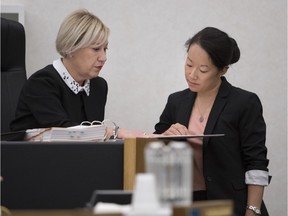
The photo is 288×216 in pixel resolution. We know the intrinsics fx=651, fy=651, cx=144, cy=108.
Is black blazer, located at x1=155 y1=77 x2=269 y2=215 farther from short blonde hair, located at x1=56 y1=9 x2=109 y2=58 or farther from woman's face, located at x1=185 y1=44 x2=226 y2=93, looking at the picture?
short blonde hair, located at x1=56 y1=9 x2=109 y2=58

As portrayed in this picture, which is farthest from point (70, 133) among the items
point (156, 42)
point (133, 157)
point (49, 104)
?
point (156, 42)

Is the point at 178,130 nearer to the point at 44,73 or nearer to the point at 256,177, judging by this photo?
the point at 256,177

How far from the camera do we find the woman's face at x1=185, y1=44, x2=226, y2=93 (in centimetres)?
285

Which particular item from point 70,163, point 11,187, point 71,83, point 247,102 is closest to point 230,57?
point 247,102

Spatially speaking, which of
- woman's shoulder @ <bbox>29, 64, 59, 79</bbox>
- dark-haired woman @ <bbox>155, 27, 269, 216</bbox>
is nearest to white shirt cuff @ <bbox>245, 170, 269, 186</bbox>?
dark-haired woman @ <bbox>155, 27, 269, 216</bbox>

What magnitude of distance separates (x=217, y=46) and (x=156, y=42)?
1.13 m

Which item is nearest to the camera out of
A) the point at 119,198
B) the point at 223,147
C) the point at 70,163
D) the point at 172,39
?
the point at 119,198

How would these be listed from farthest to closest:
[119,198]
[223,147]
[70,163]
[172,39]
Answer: [172,39], [223,147], [70,163], [119,198]

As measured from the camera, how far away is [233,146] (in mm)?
2840

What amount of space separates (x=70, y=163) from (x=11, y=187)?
8.9 inches

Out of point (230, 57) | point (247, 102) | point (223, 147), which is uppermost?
point (230, 57)

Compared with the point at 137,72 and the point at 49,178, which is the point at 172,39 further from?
the point at 49,178

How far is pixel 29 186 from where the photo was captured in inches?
90.0

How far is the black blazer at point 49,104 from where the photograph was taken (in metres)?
2.76
